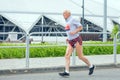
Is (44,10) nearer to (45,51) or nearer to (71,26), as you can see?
(45,51)

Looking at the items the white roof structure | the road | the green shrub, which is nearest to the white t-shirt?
the road

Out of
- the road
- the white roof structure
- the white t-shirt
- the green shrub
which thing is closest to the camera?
the road

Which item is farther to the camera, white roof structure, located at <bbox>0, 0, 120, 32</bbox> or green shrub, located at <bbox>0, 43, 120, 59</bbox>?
white roof structure, located at <bbox>0, 0, 120, 32</bbox>

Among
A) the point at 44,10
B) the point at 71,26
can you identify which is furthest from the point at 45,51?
the point at 44,10

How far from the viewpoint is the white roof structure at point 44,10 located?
46.8m

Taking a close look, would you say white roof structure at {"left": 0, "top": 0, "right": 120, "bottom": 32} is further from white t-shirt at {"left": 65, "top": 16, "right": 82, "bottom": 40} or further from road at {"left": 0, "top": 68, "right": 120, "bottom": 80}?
white t-shirt at {"left": 65, "top": 16, "right": 82, "bottom": 40}

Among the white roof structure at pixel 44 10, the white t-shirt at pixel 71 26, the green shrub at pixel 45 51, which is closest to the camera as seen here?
the white t-shirt at pixel 71 26

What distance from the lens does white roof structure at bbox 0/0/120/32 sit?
1843 inches

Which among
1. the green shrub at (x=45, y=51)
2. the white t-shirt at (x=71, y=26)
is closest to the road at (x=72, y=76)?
the white t-shirt at (x=71, y=26)

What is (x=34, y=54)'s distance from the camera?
693 inches

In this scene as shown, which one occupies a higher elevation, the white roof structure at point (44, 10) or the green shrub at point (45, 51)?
the white roof structure at point (44, 10)

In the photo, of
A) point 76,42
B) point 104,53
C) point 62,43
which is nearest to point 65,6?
point 104,53

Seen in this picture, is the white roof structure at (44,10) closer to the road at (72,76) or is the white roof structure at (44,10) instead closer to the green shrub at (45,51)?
the green shrub at (45,51)

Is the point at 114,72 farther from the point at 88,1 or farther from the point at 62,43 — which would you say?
the point at 88,1
